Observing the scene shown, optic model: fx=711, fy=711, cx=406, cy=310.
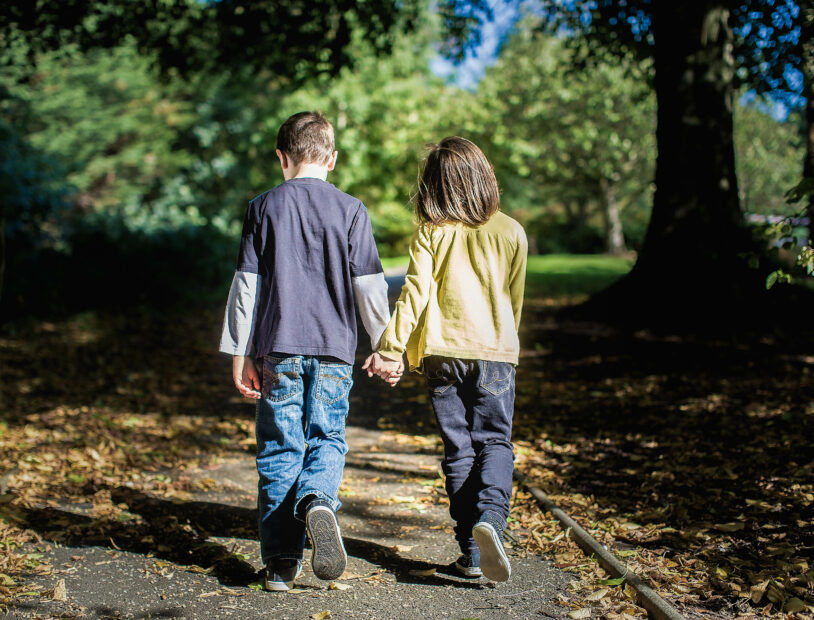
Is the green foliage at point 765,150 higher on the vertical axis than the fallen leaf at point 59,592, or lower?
higher

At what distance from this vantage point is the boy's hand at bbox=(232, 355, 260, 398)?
3176 millimetres

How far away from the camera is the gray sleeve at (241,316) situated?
3.13 meters

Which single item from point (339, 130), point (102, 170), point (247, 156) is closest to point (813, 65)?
point (339, 130)

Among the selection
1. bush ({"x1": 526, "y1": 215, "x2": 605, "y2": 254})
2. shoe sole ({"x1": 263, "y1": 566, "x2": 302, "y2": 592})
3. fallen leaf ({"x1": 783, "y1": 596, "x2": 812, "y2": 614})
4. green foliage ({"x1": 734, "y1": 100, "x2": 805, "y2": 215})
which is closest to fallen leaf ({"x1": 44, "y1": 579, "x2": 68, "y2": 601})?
shoe sole ({"x1": 263, "y1": 566, "x2": 302, "y2": 592})

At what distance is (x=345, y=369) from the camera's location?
3.20 metres

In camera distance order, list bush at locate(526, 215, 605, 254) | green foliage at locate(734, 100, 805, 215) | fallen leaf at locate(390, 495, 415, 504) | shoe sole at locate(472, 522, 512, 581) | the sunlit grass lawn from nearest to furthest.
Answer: shoe sole at locate(472, 522, 512, 581) < fallen leaf at locate(390, 495, 415, 504) < the sunlit grass lawn < green foliage at locate(734, 100, 805, 215) < bush at locate(526, 215, 605, 254)

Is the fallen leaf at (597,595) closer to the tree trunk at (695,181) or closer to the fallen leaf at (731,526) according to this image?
the fallen leaf at (731,526)

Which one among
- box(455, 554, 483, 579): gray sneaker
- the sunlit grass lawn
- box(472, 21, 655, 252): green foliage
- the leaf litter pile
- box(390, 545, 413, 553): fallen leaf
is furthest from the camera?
box(472, 21, 655, 252): green foliage

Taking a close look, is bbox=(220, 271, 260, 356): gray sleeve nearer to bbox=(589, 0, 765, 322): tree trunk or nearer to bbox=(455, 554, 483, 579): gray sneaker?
bbox=(455, 554, 483, 579): gray sneaker

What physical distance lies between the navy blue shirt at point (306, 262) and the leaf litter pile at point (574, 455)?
1.26 m

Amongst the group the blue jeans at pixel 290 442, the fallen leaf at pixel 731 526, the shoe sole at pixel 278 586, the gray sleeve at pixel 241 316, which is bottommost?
the shoe sole at pixel 278 586

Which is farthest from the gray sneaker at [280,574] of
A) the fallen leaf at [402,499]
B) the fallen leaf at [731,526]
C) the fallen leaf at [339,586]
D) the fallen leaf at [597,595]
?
the fallen leaf at [731,526]

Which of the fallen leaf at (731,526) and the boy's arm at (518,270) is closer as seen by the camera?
the boy's arm at (518,270)

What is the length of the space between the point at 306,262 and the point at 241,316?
14.6 inches
